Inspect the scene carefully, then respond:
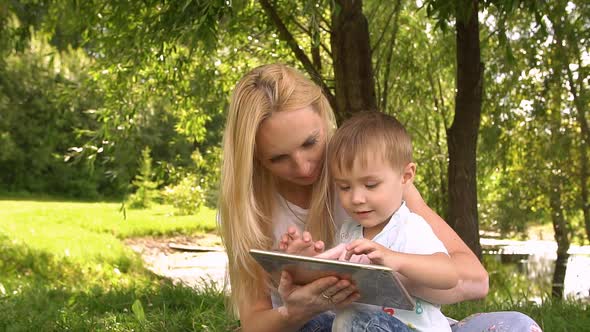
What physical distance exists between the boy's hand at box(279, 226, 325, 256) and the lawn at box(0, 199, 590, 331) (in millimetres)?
1680

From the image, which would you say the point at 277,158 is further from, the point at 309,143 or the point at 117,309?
the point at 117,309

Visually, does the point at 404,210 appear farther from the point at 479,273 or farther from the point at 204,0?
the point at 204,0

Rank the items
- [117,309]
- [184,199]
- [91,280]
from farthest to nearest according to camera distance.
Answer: [184,199]
[91,280]
[117,309]

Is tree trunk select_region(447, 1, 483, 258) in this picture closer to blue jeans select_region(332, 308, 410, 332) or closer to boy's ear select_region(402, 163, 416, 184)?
boy's ear select_region(402, 163, 416, 184)

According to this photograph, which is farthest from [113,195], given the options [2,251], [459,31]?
Result: [459,31]

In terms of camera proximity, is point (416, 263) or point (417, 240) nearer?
point (416, 263)

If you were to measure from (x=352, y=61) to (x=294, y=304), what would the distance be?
11.3 feet

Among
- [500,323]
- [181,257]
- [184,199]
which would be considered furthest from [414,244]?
[184,199]

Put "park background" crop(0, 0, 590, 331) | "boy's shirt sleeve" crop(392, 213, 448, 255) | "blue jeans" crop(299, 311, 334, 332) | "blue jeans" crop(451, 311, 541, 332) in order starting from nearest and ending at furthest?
"boy's shirt sleeve" crop(392, 213, 448, 255), "blue jeans" crop(451, 311, 541, 332), "blue jeans" crop(299, 311, 334, 332), "park background" crop(0, 0, 590, 331)

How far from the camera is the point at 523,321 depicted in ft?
7.59

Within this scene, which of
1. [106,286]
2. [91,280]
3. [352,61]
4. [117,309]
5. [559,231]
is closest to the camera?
[117,309]

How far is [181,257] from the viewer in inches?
495

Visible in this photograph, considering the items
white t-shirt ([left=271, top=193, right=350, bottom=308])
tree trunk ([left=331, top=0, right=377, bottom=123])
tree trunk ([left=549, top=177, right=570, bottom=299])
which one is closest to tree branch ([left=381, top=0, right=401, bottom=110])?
tree trunk ([left=331, top=0, right=377, bottom=123])

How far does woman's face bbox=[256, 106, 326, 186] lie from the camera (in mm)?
2316
